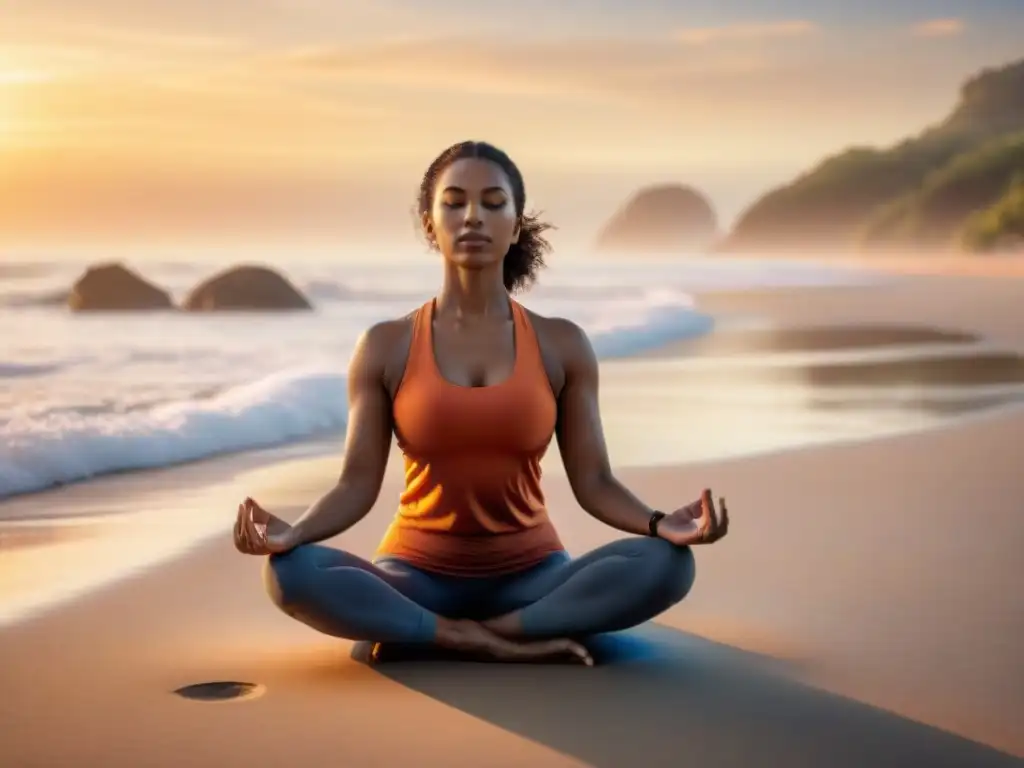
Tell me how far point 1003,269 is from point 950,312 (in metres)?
17.7

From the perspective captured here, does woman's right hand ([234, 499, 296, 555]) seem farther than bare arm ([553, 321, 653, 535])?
No

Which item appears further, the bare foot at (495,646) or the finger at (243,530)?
the bare foot at (495,646)

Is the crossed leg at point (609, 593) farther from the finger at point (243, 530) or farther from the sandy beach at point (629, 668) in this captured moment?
the finger at point (243, 530)

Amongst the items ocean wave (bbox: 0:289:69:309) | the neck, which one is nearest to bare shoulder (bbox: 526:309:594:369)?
the neck

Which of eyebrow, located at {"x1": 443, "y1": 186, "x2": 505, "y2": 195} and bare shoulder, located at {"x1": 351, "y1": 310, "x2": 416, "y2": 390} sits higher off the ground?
eyebrow, located at {"x1": 443, "y1": 186, "x2": 505, "y2": 195}

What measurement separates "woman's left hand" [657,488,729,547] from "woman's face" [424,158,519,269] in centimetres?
84

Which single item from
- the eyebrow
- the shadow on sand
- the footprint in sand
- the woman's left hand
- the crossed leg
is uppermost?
the eyebrow

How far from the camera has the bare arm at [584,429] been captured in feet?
13.4

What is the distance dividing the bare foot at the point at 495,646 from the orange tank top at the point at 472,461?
17cm

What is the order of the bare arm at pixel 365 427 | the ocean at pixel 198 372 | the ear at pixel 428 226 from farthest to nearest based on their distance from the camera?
the ocean at pixel 198 372
the ear at pixel 428 226
the bare arm at pixel 365 427

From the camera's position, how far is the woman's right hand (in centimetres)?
362

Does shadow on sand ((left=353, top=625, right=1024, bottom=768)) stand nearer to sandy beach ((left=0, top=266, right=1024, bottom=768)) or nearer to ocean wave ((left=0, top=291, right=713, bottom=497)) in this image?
sandy beach ((left=0, top=266, right=1024, bottom=768))

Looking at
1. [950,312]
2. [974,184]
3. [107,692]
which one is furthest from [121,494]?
[974,184]

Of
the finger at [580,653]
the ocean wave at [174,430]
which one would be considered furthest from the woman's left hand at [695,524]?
the ocean wave at [174,430]
